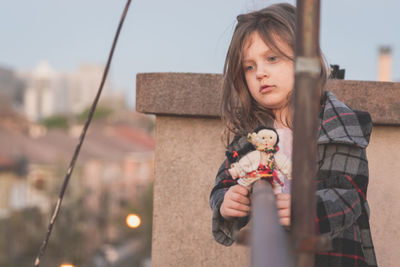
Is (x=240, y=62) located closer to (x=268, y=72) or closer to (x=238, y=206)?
(x=268, y=72)

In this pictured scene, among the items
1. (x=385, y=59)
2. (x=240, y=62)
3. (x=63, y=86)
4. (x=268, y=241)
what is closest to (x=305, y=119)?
(x=268, y=241)

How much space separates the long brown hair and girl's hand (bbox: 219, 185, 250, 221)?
396mm

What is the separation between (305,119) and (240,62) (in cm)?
90

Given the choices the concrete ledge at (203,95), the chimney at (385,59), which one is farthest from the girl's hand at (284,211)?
the chimney at (385,59)

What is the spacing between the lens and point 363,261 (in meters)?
1.38

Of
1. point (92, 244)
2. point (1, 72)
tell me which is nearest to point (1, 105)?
point (92, 244)

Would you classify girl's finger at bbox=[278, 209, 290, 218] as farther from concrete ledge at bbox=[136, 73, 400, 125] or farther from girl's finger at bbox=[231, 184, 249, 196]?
concrete ledge at bbox=[136, 73, 400, 125]

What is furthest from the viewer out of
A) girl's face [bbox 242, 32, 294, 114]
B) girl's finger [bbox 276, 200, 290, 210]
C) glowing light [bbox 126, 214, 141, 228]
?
glowing light [bbox 126, 214, 141, 228]

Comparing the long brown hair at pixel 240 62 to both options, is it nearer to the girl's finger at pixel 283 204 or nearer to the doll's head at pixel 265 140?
the doll's head at pixel 265 140

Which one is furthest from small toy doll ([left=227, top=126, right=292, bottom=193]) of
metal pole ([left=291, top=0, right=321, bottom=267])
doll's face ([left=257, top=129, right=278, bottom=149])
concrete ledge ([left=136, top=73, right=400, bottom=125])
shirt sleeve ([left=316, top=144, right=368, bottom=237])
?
concrete ledge ([left=136, top=73, right=400, bottom=125])

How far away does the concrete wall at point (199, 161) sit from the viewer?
2326 mm

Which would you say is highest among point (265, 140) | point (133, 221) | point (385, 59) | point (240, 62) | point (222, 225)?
point (385, 59)

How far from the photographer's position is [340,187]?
1325mm

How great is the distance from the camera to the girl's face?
5.35 ft
